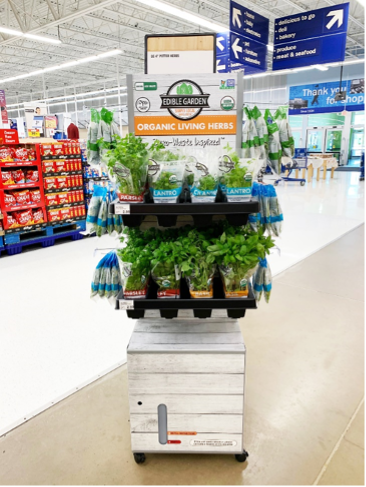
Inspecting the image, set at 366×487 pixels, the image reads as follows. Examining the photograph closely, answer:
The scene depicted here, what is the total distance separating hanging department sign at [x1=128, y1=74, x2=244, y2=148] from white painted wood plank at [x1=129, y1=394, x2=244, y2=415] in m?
1.29

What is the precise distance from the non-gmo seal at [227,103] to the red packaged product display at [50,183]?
15.5 feet

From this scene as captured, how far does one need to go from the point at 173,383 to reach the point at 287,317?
6.55ft

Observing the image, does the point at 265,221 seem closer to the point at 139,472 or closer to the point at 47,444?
the point at 139,472

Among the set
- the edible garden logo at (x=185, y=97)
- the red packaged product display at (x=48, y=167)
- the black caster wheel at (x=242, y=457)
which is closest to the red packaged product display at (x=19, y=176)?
the red packaged product display at (x=48, y=167)

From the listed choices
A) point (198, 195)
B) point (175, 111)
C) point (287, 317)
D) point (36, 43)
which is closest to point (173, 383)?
point (198, 195)

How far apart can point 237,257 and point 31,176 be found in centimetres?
509

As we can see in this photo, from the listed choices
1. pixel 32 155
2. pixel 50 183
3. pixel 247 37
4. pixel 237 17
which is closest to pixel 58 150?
pixel 32 155

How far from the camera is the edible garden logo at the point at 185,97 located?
1.85 meters

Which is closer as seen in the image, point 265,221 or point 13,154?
point 265,221

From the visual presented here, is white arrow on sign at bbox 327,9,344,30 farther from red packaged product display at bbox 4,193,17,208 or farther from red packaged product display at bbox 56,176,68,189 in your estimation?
Answer: red packaged product display at bbox 4,193,17,208

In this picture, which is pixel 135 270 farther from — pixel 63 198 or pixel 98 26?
pixel 98 26

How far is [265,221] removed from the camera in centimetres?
184

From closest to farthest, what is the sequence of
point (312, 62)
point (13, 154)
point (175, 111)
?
point (175, 111) < point (13, 154) < point (312, 62)

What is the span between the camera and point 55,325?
3293mm
